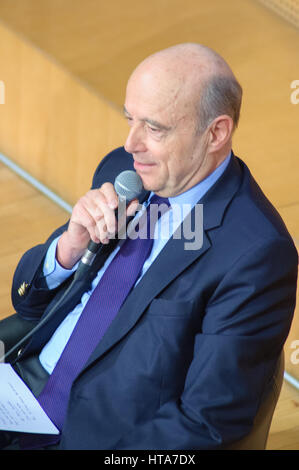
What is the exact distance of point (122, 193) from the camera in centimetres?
163

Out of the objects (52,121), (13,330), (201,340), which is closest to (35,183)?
(52,121)

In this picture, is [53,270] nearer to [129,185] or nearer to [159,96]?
[129,185]

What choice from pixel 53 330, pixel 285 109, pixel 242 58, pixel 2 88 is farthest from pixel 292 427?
pixel 2 88

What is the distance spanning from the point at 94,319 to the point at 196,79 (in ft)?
1.61

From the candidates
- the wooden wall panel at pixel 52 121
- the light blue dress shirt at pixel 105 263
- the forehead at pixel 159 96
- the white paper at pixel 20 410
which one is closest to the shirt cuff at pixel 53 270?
the light blue dress shirt at pixel 105 263

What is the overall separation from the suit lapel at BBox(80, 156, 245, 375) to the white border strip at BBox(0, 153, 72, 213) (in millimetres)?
1483

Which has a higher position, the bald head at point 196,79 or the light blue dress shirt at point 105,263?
the bald head at point 196,79

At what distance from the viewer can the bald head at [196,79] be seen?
1519mm

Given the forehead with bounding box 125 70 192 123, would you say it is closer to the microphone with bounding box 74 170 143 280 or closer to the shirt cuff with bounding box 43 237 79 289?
the microphone with bounding box 74 170 143 280

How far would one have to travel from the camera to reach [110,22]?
3.24 m

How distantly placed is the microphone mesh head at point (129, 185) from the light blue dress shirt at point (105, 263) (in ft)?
0.26

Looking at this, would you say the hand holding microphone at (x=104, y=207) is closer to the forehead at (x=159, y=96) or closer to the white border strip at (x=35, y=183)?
the forehead at (x=159, y=96)

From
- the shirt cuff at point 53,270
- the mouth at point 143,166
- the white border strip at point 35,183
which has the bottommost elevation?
the white border strip at point 35,183

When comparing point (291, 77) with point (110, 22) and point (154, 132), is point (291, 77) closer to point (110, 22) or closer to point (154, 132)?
point (110, 22)
